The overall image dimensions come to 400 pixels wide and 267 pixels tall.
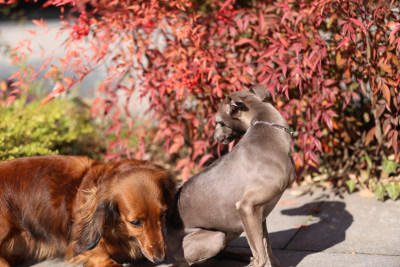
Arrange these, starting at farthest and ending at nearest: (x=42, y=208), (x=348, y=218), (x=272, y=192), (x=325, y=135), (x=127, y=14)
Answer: (x=325, y=135)
(x=127, y=14)
(x=348, y=218)
(x=42, y=208)
(x=272, y=192)

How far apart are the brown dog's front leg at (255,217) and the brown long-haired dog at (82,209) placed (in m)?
0.56

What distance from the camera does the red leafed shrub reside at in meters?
4.41

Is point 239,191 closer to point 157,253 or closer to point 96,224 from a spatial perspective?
point 157,253

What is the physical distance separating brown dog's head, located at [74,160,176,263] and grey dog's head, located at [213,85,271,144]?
1.87 ft

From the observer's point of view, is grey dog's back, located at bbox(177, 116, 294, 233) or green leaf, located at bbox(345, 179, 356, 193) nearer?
grey dog's back, located at bbox(177, 116, 294, 233)

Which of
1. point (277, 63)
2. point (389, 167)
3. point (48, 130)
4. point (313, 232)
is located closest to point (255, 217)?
point (313, 232)

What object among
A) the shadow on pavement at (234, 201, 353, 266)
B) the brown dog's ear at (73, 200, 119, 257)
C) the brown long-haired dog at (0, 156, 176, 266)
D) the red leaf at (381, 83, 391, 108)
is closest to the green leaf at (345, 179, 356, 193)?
the shadow on pavement at (234, 201, 353, 266)

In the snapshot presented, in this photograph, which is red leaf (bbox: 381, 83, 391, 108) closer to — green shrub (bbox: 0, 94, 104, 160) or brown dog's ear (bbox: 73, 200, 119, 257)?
brown dog's ear (bbox: 73, 200, 119, 257)

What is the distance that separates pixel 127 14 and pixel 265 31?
4.61 feet

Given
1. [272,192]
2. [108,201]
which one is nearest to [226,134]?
[272,192]

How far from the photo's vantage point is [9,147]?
209 inches

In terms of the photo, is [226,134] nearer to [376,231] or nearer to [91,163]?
[91,163]

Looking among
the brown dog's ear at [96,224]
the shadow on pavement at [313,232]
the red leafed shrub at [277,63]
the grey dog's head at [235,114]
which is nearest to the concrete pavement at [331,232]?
the shadow on pavement at [313,232]

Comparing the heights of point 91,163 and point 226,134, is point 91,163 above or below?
below
